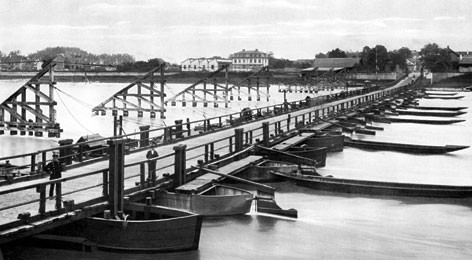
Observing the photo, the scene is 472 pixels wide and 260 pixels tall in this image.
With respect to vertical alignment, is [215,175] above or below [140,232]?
above

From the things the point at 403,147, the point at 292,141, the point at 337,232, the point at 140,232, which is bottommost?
the point at 337,232

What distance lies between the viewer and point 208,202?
17000mm

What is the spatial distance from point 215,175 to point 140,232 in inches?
261

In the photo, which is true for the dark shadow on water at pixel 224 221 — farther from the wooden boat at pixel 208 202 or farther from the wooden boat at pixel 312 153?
the wooden boat at pixel 312 153

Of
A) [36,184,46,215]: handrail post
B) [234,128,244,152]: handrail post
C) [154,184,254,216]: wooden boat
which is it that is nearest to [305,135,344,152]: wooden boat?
[234,128,244,152]: handrail post

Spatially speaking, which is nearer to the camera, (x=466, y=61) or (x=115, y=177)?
(x=115, y=177)

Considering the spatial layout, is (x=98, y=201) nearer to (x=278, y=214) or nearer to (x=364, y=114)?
(x=278, y=214)

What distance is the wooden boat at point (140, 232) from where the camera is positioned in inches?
530

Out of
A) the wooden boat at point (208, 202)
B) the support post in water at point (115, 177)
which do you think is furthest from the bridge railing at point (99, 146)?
the wooden boat at point (208, 202)

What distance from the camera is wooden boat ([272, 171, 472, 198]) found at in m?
21.9

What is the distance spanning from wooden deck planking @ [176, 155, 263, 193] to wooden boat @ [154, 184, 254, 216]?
32 centimetres

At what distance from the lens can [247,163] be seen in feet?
76.4

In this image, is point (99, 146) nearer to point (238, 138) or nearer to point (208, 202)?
point (238, 138)

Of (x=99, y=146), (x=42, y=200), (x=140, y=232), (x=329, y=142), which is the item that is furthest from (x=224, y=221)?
(x=329, y=142)
